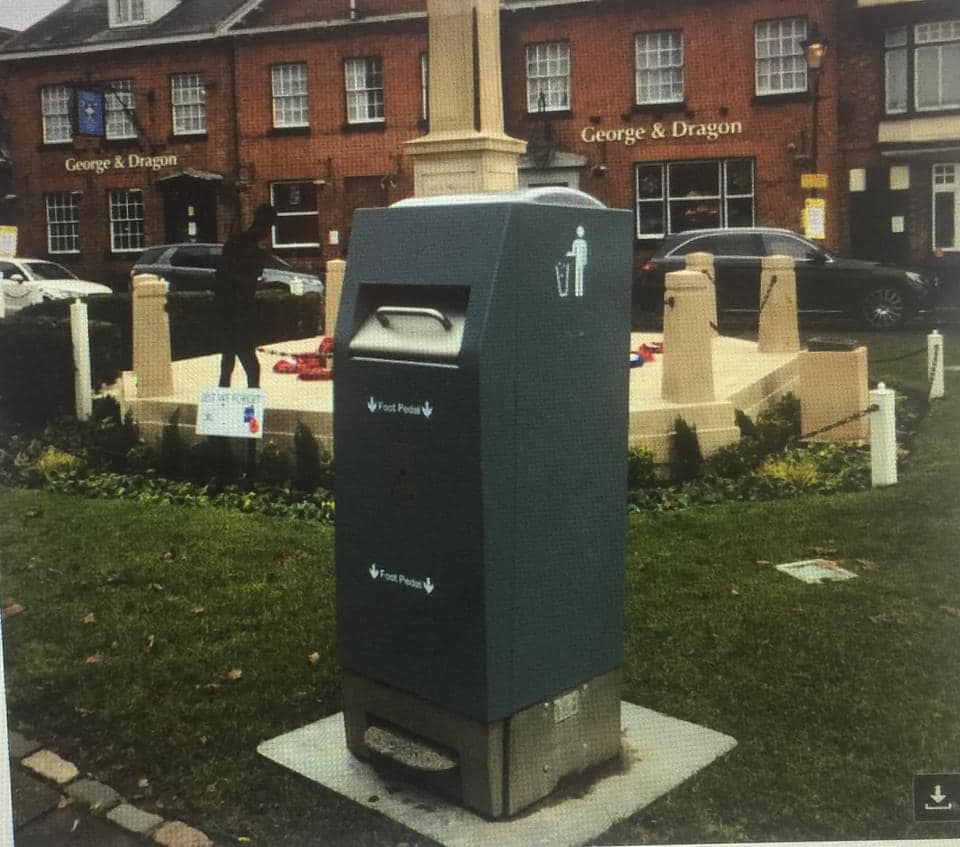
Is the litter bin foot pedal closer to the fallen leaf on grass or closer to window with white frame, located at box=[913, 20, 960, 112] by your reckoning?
the fallen leaf on grass

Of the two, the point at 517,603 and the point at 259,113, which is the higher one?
the point at 259,113

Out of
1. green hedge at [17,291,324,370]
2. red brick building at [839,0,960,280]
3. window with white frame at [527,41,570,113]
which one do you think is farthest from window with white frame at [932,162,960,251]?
green hedge at [17,291,324,370]

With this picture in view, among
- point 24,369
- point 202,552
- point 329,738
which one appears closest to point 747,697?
point 329,738

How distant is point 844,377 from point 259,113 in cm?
309

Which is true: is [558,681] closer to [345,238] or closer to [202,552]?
[202,552]

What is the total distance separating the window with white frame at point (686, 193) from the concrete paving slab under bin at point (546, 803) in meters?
2.40

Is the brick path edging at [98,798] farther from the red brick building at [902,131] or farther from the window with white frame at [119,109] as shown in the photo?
the red brick building at [902,131]

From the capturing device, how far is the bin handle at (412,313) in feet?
7.97

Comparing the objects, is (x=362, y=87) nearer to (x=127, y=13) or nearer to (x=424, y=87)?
(x=424, y=87)

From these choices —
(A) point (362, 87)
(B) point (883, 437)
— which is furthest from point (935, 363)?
(A) point (362, 87)

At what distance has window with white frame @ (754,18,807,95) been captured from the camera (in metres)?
4.44

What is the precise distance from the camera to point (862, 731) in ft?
9.65

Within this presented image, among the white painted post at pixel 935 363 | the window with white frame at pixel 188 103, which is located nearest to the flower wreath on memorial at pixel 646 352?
the white painted post at pixel 935 363

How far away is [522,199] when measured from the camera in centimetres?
238
